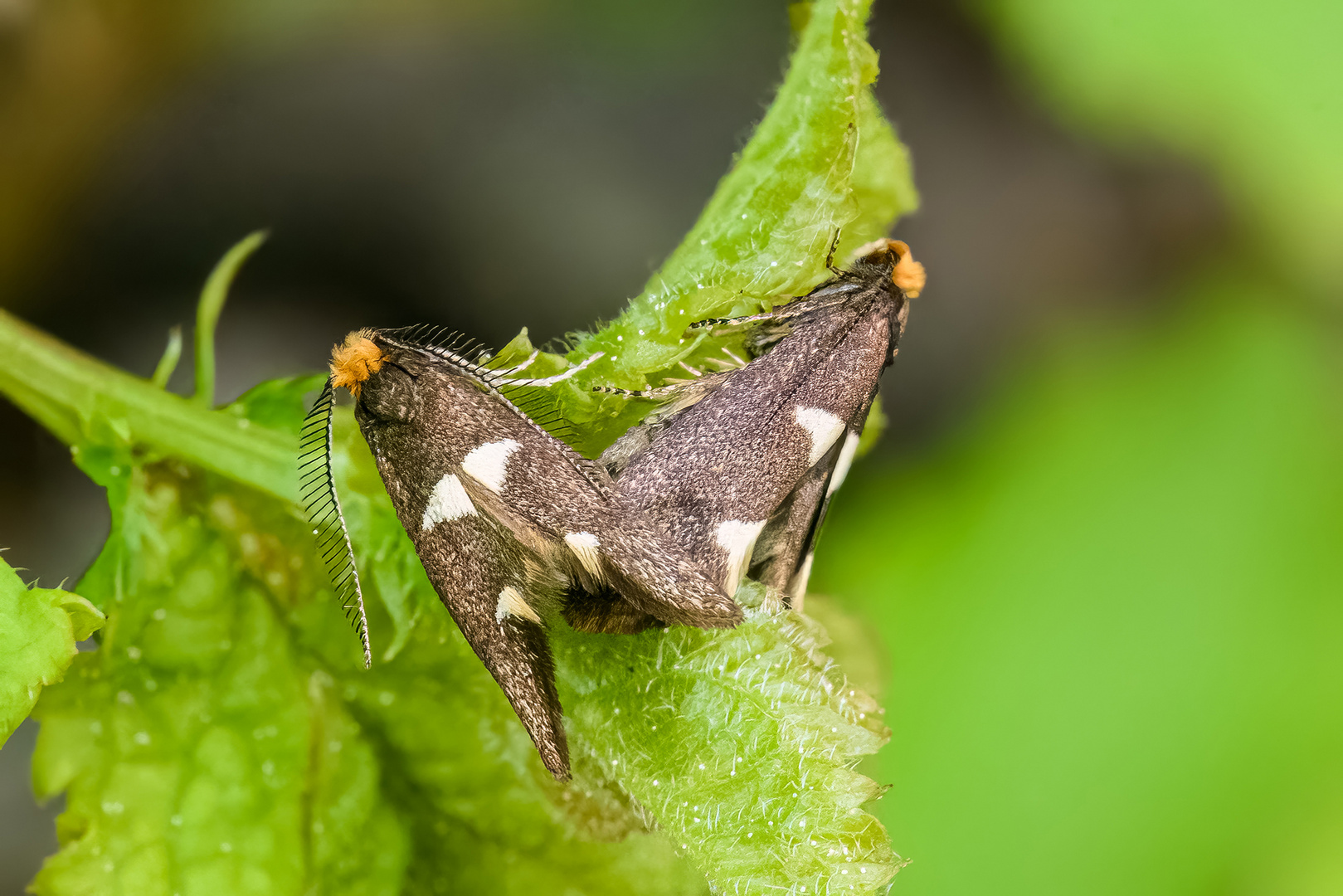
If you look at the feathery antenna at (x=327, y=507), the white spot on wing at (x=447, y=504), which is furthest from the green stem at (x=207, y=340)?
the white spot on wing at (x=447, y=504)

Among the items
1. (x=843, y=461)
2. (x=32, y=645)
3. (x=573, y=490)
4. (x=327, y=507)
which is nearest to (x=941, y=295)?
(x=843, y=461)

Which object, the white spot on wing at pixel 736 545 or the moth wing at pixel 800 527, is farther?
the moth wing at pixel 800 527

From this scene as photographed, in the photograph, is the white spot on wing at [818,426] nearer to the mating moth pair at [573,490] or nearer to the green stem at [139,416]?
the mating moth pair at [573,490]

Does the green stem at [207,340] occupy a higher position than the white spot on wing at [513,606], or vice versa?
the white spot on wing at [513,606]

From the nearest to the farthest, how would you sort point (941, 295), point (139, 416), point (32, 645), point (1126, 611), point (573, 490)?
point (32, 645) < point (573, 490) < point (139, 416) < point (1126, 611) < point (941, 295)

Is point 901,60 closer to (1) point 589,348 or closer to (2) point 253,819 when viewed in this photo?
(1) point 589,348

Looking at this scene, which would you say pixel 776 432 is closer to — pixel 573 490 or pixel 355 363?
pixel 573 490

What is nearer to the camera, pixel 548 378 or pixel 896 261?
pixel 548 378
